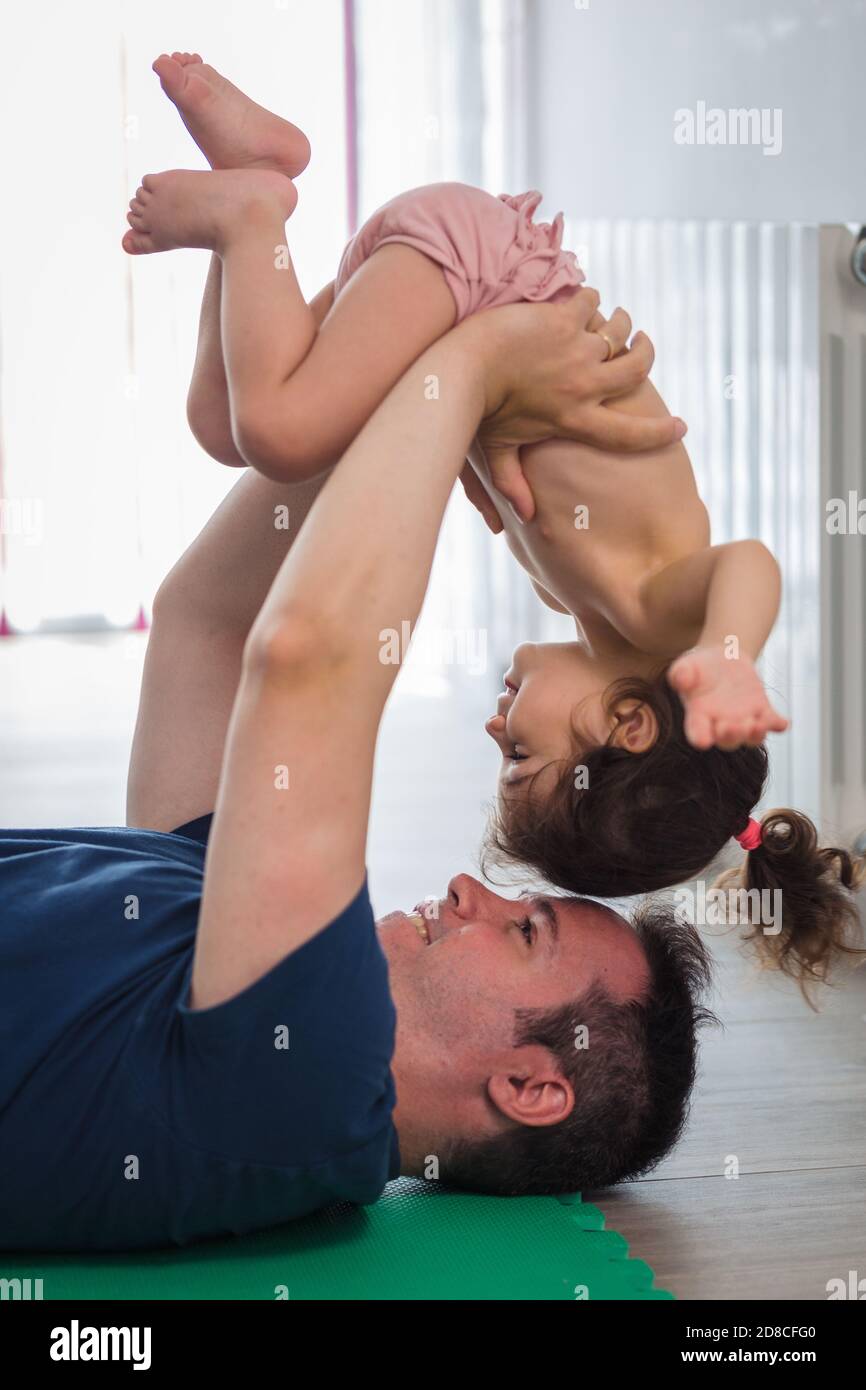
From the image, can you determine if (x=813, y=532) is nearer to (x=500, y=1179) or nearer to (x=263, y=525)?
(x=263, y=525)

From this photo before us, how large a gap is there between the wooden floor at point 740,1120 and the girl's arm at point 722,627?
486 millimetres

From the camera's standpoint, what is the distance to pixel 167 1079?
1.10 metres

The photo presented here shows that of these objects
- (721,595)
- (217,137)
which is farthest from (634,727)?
(217,137)

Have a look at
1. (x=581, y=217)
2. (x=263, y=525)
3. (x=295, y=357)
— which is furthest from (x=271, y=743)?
(x=581, y=217)

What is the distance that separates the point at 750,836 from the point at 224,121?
2.70 feet

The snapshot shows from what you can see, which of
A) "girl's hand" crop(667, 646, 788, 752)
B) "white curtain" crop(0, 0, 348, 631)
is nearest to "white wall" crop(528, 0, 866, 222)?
"girl's hand" crop(667, 646, 788, 752)

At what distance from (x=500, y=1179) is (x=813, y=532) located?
1.35 m

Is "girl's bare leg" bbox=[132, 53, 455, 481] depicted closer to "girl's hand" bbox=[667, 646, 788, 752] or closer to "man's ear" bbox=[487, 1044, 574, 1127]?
"girl's hand" bbox=[667, 646, 788, 752]

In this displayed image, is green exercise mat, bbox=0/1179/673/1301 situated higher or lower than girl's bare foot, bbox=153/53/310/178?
lower

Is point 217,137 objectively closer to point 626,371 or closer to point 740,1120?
point 626,371

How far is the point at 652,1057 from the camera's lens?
1.32 m

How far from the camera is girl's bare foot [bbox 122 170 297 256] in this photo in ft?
4.21

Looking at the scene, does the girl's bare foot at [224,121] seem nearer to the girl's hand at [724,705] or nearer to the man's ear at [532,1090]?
the girl's hand at [724,705]

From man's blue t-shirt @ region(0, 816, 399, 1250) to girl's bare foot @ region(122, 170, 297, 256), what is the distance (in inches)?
22.5
